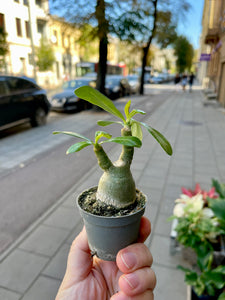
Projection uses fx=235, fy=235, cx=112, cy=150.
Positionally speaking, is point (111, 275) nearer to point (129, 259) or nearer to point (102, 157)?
point (129, 259)

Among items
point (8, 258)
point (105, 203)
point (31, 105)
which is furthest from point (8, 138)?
point (105, 203)

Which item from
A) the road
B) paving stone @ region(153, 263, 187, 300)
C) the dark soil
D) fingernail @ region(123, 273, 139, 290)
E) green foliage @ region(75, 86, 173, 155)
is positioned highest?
green foliage @ region(75, 86, 173, 155)

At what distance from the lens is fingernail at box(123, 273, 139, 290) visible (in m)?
1.03

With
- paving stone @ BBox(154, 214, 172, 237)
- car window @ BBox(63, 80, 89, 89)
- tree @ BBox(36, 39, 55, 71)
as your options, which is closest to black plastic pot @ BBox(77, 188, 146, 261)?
paving stone @ BBox(154, 214, 172, 237)

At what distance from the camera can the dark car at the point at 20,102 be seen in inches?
278

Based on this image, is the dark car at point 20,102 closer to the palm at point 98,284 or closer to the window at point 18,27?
the window at point 18,27

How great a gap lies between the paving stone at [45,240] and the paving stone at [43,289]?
0.38 metres

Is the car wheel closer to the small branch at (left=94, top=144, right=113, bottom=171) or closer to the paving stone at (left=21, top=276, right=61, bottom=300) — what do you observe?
the paving stone at (left=21, top=276, right=61, bottom=300)

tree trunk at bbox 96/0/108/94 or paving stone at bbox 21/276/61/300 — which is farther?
tree trunk at bbox 96/0/108/94

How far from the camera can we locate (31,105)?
816 cm

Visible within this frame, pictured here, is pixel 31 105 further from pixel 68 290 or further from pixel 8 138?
pixel 68 290

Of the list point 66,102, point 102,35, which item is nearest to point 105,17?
point 102,35

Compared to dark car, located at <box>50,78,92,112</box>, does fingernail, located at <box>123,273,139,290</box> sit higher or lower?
higher

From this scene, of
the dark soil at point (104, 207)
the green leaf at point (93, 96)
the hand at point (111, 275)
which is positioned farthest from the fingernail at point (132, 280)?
the green leaf at point (93, 96)
